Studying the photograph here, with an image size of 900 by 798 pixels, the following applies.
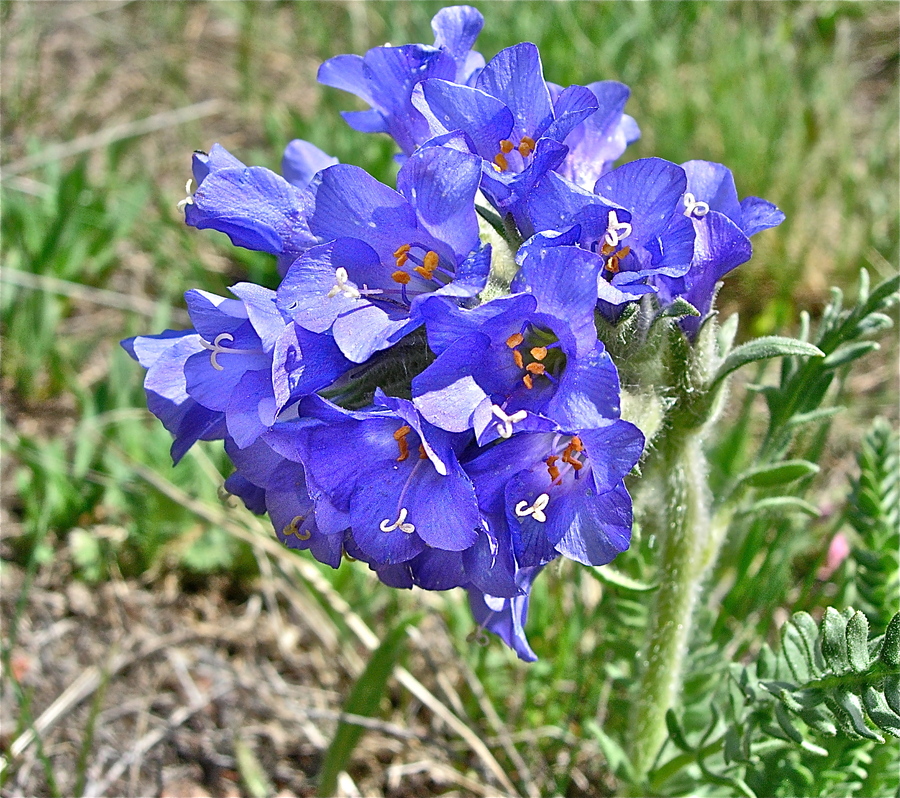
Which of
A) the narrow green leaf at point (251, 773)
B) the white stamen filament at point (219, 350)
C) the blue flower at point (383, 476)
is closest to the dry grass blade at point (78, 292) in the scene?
the narrow green leaf at point (251, 773)

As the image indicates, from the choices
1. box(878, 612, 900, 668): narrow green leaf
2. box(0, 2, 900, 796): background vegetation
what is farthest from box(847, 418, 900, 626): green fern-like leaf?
box(878, 612, 900, 668): narrow green leaf

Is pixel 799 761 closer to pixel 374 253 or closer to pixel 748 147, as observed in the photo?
pixel 374 253

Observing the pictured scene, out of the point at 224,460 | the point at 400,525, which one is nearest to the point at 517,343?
the point at 400,525

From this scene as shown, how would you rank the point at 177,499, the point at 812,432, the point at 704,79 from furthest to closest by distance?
the point at 704,79 → the point at 812,432 → the point at 177,499

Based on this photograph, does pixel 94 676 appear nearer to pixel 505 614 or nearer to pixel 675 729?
pixel 505 614

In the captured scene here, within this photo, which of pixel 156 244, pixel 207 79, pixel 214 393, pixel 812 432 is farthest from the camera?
pixel 207 79

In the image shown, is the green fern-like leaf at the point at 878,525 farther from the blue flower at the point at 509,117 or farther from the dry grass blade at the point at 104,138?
the dry grass blade at the point at 104,138

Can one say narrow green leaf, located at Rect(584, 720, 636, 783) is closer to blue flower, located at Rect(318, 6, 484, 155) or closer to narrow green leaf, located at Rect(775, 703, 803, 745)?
narrow green leaf, located at Rect(775, 703, 803, 745)

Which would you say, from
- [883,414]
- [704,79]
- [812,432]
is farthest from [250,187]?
[704,79]
